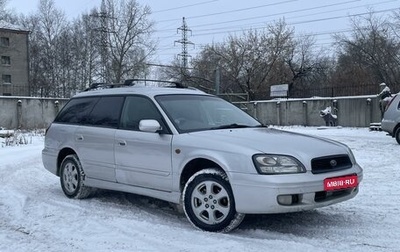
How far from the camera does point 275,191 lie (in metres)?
4.84

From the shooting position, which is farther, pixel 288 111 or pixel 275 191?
pixel 288 111

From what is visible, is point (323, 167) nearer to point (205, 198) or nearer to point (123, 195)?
point (205, 198)

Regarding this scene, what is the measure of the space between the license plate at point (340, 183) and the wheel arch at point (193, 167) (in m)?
1.24

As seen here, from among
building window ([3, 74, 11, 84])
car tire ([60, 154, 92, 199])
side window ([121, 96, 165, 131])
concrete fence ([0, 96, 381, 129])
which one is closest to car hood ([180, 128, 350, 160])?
side window ([121, 96, 165, 131])

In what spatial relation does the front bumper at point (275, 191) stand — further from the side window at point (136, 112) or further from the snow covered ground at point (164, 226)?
the side window at point (136, 112)

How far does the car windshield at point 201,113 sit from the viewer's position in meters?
6.02

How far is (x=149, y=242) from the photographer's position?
4887 mm

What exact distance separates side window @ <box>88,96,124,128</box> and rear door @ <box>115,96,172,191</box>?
16 centimetres

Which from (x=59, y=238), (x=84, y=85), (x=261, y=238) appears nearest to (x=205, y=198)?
(x=261, y=238)

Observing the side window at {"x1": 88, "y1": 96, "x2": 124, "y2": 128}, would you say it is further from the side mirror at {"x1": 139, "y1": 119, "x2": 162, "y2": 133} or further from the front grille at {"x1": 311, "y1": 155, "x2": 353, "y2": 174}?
the front grille at {"x1": 311, "y1": 155, "x2": 353, "y2": 174}

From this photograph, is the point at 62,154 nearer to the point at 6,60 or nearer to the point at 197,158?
the point at 197,158

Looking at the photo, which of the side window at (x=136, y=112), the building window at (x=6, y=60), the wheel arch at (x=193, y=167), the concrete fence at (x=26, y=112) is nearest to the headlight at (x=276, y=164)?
the wheel arch at (x=193, y=167)

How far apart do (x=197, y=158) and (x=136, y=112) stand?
1444 mm

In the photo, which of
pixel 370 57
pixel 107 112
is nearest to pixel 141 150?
pixel 107 112
